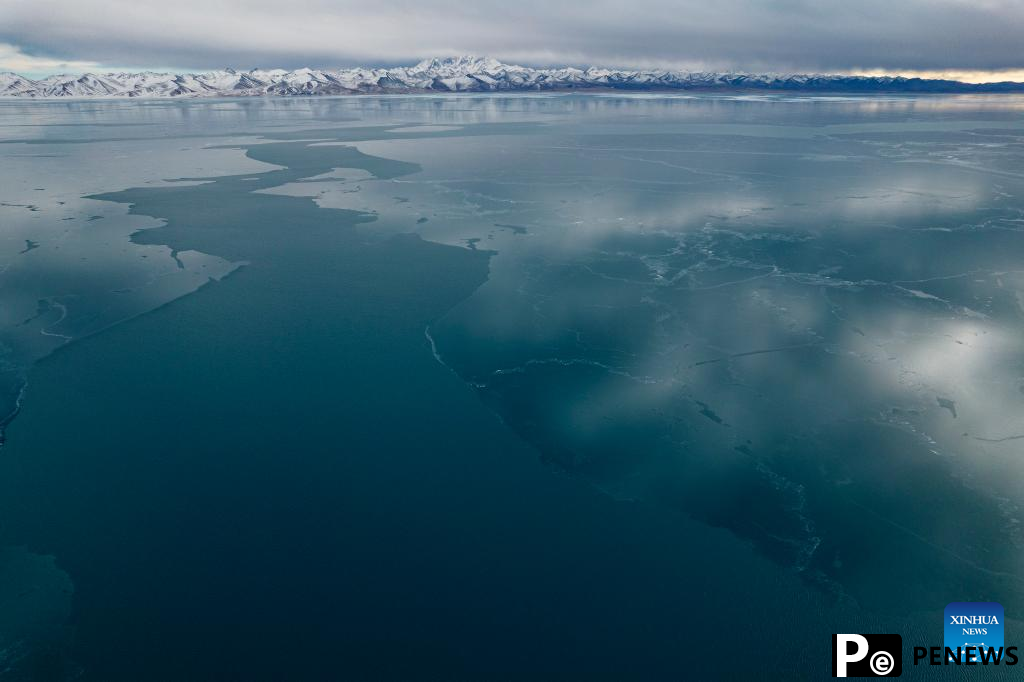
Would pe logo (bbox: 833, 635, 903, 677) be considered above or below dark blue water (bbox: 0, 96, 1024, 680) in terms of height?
below

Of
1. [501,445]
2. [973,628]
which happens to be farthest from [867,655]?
[501,445]

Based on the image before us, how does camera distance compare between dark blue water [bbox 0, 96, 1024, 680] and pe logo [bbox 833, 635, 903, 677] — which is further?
dark blue water [bbox 0, 96, 1024, 680]

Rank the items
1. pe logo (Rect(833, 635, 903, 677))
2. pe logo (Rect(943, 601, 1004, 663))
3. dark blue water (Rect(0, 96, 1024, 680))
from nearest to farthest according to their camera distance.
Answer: pe logo (Rect(833, 635, 903, 677)) < pe logo (Rect(943, 601, 1004, 663)) < dark blue water (Rect(0, 96, 1024, 680))

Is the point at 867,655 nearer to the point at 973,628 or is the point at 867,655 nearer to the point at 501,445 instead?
the point at 973,628

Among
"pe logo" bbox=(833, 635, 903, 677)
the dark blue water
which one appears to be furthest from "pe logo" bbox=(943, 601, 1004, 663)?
"pe logo" bbox=(833, 635, 903, 677)

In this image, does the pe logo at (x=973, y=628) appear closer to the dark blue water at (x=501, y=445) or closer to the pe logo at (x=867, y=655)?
the dark blue water at (x=501, y=445)

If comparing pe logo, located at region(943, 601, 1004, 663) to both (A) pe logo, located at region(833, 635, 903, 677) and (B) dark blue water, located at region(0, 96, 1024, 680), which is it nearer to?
(B) dark blue water, located at region(0, 96, 1024, 680)
